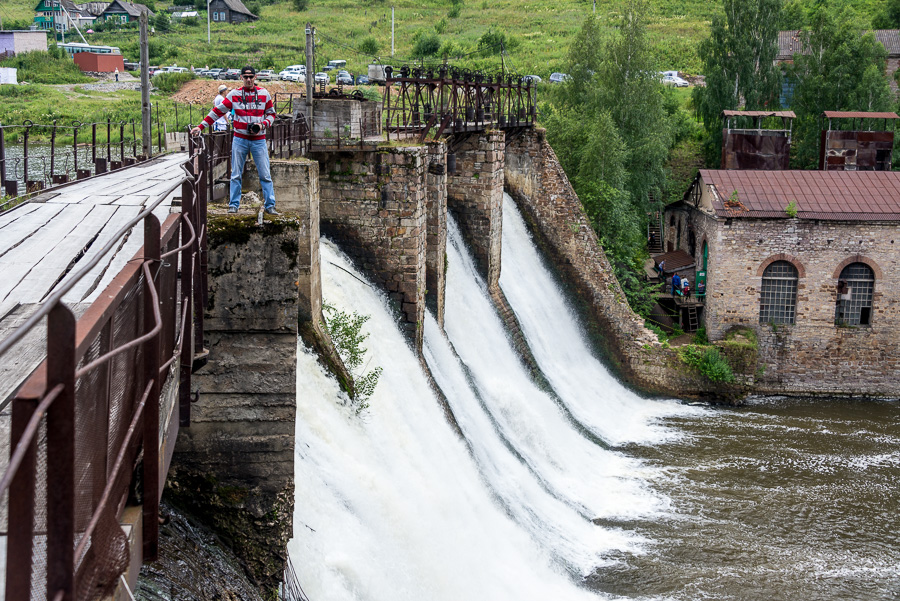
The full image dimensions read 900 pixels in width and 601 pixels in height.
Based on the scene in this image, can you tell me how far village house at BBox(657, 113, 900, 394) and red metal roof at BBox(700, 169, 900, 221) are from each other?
0.03 metres

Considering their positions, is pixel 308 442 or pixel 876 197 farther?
pixel 876 197

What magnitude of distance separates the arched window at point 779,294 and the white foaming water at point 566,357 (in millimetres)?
3894

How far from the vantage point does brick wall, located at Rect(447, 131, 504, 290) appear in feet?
71.3

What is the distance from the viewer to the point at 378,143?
1666cm

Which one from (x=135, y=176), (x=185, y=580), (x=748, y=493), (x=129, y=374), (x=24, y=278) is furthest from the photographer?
(x=748, y=493)

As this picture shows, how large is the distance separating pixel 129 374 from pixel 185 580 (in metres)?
3.54

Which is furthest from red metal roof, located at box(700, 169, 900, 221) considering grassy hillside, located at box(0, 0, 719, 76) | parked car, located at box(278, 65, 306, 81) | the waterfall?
parked car, located at box(278, 65, 306, 81)

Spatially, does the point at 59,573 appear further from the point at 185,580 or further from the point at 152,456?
the point at 185,580

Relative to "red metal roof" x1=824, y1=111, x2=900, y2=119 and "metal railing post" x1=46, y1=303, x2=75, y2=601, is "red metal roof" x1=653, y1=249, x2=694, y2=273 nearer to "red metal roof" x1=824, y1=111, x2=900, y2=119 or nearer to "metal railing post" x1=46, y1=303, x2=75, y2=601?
"red metal roof" x1=824, y1=111, x2=900, y2=119

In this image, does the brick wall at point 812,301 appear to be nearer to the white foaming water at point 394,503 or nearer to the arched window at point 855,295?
the arched window at point 855,295

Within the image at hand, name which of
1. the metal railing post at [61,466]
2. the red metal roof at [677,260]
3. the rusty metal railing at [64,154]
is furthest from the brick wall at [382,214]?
the red metal roof at [677,260]

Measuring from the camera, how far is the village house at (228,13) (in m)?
70.6

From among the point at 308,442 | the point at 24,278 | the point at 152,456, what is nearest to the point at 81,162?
the point at 308,442

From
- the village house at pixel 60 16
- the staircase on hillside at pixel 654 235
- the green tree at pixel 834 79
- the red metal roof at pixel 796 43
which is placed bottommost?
the staircase on hillside at pixel 654 235
